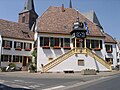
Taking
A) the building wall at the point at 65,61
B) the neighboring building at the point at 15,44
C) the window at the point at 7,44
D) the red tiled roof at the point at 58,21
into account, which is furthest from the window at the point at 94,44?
the window at the point at 7,44

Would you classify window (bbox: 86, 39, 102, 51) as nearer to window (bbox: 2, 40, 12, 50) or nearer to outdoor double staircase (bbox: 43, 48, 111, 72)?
outdoor double staircase (bbox: 43, 48, 111, 72)

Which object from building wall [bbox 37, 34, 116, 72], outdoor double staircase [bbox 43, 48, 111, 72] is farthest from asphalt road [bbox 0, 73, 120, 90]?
building wall [bbox 37, 34, 116, 72]

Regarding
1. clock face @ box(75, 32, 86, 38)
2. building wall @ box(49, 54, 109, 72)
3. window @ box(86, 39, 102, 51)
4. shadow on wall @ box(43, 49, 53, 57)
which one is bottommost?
building wall @ box(49, 54, 109, 72)

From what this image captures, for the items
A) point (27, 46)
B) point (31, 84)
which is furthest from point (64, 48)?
point (31, 84)

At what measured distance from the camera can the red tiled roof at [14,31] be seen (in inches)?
1589

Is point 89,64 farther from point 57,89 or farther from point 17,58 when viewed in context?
point 57,89

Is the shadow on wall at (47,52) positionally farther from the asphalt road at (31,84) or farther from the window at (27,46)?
the asphalt road at (31,84)

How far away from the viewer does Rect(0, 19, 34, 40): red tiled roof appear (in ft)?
132

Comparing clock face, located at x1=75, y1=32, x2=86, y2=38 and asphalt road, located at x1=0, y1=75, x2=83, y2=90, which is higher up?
clock face, located at x1=75, y1=32, x2=86, y2=38

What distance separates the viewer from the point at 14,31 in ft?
140

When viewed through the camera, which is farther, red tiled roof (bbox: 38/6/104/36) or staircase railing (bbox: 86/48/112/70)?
red tiled roof (bbox: 38/6/104/36)

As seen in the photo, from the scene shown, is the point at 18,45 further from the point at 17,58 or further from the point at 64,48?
the point at 64,48

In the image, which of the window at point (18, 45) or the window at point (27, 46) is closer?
the window at point (18, 45)

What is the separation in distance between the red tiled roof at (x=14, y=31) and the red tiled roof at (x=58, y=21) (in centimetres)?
823
